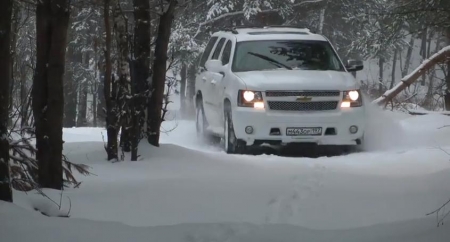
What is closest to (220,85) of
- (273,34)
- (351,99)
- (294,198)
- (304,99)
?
(273,34)

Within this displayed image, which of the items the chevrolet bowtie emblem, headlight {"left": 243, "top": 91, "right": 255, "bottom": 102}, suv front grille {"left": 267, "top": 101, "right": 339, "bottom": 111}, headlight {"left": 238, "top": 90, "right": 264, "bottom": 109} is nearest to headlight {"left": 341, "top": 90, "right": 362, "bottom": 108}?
suv front grille {"left": 267, "top": 101, "right": 339, "bottom": 111}

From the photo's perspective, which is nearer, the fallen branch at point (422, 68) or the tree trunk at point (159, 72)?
the tree trunk at point (159, 72)

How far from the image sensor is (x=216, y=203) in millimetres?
5234

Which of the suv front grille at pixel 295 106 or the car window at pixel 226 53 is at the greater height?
the car window at pixel 226 53

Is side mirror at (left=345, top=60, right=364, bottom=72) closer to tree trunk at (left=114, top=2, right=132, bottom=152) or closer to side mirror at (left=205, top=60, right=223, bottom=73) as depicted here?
side mirror at (left=205, top=60, right=223, bottom=73)

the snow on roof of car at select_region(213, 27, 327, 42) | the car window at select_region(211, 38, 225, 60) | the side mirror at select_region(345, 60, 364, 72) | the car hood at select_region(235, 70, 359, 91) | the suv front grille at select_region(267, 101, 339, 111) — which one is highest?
the snow on roof of car at select_region(213, 27, 327, 42)

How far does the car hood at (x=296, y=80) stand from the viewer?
9.11m

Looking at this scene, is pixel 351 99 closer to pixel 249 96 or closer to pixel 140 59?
pixel 249 96

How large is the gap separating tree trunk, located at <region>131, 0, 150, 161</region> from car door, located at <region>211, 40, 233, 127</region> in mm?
2293

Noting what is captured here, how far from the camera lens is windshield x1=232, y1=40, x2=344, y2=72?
998 cm

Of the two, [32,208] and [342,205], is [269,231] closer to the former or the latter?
[342,205]

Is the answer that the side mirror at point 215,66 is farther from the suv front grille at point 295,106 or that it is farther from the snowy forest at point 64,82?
the suv front grille at point 295,106

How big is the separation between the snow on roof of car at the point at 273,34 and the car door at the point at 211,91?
47 centimetres

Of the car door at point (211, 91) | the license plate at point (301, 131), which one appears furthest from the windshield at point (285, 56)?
the license plate at point (301, 131)
